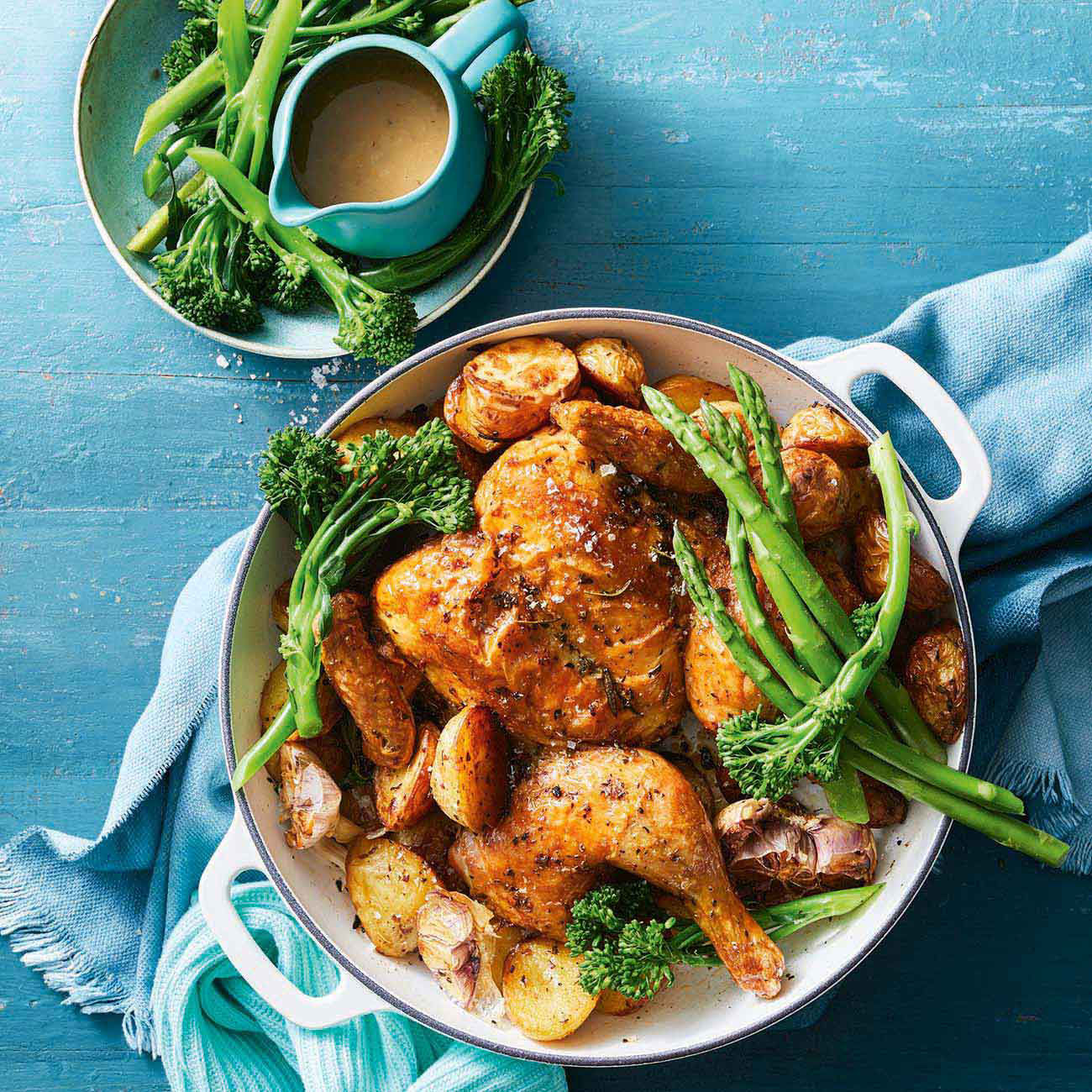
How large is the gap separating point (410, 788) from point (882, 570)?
1.09 metres

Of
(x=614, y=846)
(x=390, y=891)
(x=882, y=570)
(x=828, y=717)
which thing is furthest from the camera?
(x=390, y=891)

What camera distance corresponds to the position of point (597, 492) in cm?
210

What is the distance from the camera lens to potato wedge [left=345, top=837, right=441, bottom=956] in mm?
2270

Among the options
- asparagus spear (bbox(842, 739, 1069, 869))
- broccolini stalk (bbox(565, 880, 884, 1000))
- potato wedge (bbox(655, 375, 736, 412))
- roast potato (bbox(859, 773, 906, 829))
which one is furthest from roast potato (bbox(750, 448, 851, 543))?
broccolini stalk (bbox(565, 880, 884, 1000))

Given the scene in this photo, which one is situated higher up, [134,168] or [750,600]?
[134,168]

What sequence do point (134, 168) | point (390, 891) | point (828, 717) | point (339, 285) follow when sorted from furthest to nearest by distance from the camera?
1. point (134, 168)
2. point (339, 285)
3. point (390, 891)
4. point (828, 717)

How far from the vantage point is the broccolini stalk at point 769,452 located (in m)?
1.99

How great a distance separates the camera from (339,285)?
2.40 metres

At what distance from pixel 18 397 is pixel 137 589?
603 millimetres

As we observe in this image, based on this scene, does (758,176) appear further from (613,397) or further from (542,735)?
(542,735)

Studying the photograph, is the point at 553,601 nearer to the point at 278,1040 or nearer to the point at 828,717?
the point at 828,717

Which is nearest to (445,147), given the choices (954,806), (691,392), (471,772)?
(691,392)

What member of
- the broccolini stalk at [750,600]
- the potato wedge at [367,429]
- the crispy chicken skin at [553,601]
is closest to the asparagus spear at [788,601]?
the broccolini stalk at [750,600]

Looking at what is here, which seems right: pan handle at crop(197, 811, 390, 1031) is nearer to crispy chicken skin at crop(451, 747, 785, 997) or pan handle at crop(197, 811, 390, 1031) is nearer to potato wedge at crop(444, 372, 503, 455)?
crispy chicken skin at crop(451, 747, 785, 997)
